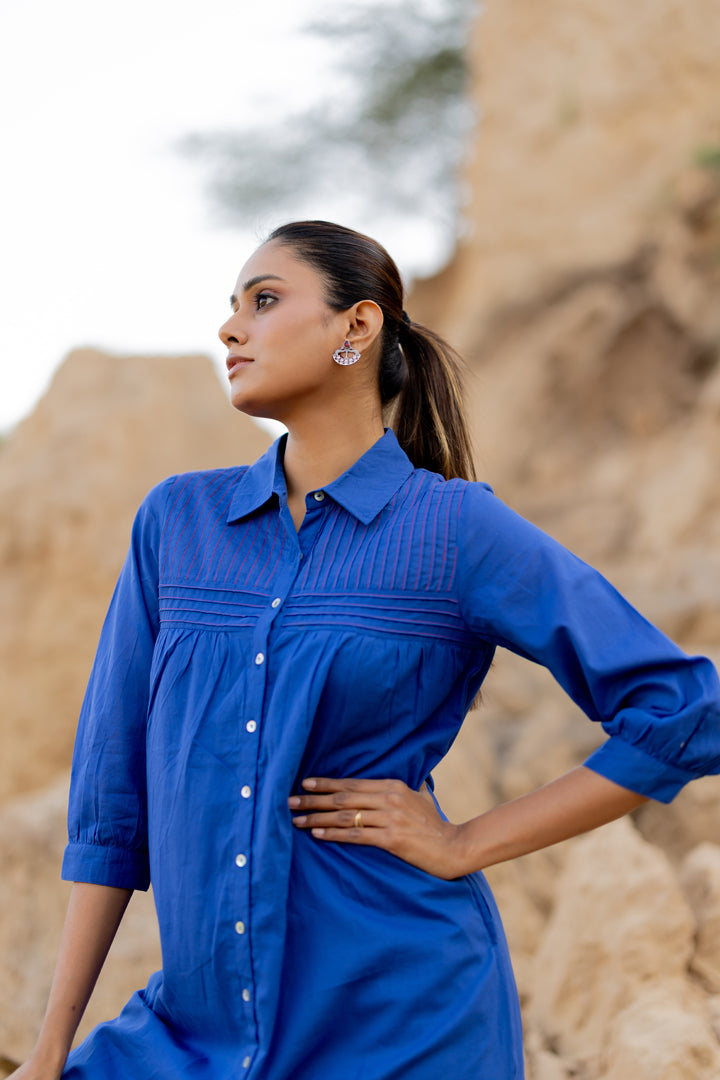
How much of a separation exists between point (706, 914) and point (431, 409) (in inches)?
52.2

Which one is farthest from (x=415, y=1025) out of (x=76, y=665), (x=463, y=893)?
(x=76, y=665)

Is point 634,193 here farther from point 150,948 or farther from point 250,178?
point 250,178

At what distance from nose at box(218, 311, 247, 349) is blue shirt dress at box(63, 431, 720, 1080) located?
0.25 m

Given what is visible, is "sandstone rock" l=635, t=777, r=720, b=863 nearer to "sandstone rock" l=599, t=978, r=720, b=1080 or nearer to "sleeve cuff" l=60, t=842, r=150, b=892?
"sandstone rock" l=599, t=978, r=720, b=1080

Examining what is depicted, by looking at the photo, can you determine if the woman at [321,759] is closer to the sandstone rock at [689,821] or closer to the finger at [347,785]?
the finger at [347,785]

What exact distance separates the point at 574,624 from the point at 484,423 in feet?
18.2

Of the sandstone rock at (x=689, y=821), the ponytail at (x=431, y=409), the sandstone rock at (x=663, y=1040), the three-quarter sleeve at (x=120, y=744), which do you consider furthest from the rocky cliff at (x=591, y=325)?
the three-quarter sleeve at (x=120, y=744)

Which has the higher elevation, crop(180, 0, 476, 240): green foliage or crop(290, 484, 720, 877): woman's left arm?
crop(180, 0, 476, 240): green foliage

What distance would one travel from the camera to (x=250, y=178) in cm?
1328

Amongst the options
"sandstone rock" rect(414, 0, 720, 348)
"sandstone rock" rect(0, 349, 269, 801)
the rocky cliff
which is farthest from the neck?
"sandstone rock" rect(414, 0, 720, 348)

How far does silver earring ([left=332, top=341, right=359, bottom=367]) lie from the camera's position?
64.0 inches

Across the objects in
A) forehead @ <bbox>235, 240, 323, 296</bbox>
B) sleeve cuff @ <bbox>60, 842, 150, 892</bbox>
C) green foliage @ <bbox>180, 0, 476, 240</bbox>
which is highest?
green foliage @ <bbox>180, 0, 476, 240</bbox>

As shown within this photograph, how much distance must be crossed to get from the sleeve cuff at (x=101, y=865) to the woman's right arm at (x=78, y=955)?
16 mm

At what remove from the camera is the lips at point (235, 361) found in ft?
5.18
